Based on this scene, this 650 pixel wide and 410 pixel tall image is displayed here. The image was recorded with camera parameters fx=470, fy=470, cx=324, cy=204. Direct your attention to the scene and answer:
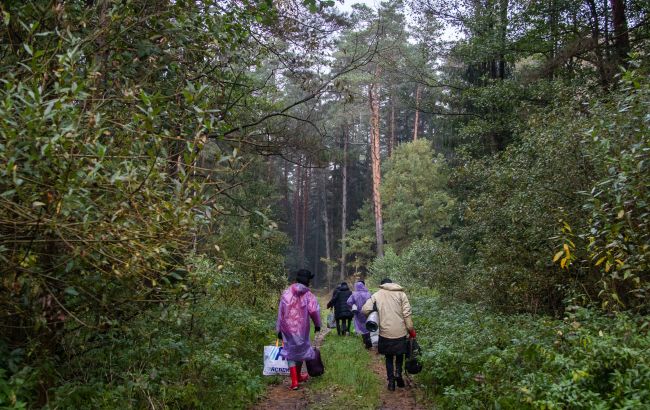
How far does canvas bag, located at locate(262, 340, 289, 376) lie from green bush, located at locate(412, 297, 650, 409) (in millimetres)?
2197

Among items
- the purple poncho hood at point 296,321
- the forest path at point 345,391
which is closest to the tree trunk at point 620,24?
the forest path at point 345,391

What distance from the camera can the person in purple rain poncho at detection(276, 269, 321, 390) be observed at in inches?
295

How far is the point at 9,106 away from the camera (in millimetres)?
2455

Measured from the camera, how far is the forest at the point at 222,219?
3094 millimetres

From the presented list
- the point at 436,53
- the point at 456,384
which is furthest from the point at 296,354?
the point at 436,53

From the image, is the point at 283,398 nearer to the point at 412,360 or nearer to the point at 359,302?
the point at 412,360

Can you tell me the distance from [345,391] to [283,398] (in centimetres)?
94

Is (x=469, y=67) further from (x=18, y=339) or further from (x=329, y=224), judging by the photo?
(x=329, y=224)

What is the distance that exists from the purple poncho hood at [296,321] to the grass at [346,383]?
573mm

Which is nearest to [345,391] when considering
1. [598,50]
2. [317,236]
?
[598,50]

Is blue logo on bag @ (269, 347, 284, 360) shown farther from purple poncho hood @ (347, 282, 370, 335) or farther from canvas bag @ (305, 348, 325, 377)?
purple poncho hood @ (347, 282, 370, 335)

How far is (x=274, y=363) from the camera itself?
7.43m

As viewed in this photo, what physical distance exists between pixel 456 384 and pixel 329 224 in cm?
4239

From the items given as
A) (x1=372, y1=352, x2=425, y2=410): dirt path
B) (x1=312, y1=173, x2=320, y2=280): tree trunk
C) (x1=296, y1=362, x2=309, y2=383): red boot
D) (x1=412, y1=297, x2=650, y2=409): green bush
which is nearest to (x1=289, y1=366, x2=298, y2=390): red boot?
(x1=296, y1=362, x2=309, y2=383): red boot
